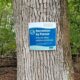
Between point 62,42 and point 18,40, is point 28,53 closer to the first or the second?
point 18,40

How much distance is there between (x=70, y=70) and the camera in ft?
10.4

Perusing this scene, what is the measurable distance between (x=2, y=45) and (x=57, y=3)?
5.94 m

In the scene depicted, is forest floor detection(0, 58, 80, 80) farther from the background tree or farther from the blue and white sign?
the blue and white sign

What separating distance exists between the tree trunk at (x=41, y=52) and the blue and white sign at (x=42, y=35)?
5cm

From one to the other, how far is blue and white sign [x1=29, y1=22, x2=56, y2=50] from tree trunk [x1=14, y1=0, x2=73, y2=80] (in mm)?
51

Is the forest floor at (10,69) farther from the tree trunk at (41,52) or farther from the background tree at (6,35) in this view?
the tree trunk at (41,52)

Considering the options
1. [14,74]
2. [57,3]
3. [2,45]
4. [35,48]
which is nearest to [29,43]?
[35,48]

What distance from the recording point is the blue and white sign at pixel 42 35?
2879mm

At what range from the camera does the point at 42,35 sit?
9.44ft

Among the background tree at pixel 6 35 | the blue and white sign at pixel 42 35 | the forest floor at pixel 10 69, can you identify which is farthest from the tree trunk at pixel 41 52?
the background tree at pixel 6 35

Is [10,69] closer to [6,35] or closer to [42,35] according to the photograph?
[6,35]

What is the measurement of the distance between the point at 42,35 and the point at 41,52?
0.70 feet

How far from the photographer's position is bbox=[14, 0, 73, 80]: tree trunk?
293 centimetres

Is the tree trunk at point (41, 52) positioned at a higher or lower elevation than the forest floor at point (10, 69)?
higher
